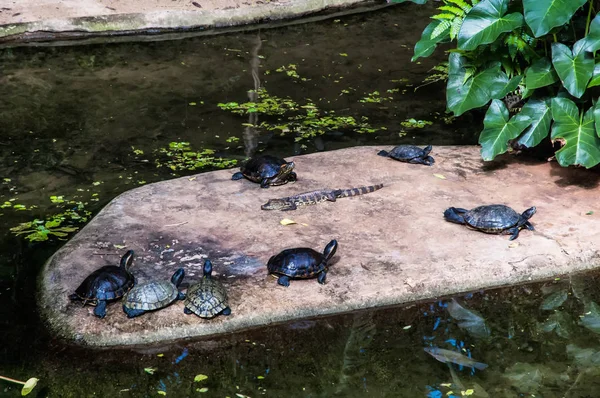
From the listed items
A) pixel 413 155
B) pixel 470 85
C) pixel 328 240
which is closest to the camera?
pixel 328 240

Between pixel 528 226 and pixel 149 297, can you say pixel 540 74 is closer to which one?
pixel 528 226

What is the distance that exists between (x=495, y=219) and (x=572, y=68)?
1.65 metres

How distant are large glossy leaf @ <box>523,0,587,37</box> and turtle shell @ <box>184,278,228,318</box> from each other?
11.5ft

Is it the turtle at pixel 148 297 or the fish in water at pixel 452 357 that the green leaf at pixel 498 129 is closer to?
the fish in water at pixel 452 357

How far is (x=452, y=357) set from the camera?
520 centimetres

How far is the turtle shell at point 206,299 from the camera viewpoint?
17.3ft

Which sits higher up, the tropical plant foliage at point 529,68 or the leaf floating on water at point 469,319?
the tropical plant foliage at point 529,68

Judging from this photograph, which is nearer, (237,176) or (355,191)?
(355,191)

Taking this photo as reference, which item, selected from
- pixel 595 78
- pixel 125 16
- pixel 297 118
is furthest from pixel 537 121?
pixel 125 16

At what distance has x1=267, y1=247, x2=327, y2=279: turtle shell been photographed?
559cm

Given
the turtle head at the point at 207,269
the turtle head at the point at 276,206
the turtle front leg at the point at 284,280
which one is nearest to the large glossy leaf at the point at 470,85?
the turtle head at the point at 276,206

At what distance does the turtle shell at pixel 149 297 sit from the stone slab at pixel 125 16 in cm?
804

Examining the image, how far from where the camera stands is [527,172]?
7562mm

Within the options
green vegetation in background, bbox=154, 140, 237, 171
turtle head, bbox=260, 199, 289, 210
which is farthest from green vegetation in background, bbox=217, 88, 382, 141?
turtle head, bbox=260, 199, 289, 210
